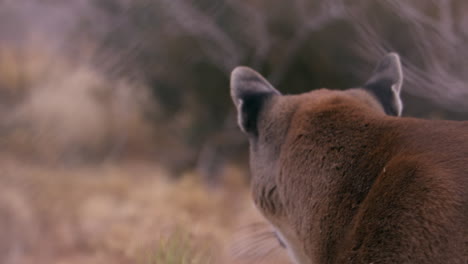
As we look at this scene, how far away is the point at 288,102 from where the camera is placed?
1.66m

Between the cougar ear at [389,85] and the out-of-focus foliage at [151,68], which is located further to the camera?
the out-of-focus foliage at [151,68]

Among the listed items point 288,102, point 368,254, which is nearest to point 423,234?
point 368,254

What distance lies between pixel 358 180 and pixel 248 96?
0.52 meters

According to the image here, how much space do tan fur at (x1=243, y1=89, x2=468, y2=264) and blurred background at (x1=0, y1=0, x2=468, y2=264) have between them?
2.10ft

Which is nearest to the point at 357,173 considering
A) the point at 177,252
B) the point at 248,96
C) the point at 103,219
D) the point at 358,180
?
the point at 358,180

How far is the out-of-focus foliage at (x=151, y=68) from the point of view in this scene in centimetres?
244

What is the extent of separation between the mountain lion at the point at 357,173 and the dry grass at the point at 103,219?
0.68 m

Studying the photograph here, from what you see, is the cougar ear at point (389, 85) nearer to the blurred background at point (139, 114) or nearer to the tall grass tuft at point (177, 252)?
the blurred background at point (139, 114)

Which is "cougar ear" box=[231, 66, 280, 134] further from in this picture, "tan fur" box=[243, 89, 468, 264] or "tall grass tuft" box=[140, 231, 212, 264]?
"tall grass tuft" box=[140, 231, 212, 264]

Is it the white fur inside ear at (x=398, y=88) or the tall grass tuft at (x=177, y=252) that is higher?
the white fur inside ear at (x=398, y=88)

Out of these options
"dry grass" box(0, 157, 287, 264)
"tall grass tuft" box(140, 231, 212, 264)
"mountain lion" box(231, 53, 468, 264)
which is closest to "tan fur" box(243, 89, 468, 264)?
"mountain lion" box(231, 53, 468, 264)

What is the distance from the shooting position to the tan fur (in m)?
Result: 1.14

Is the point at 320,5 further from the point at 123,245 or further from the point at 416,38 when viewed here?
the point at 123,245

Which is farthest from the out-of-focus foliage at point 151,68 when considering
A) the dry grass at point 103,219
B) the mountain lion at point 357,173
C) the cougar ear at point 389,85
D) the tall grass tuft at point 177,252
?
the mountain lion at point 357,173
